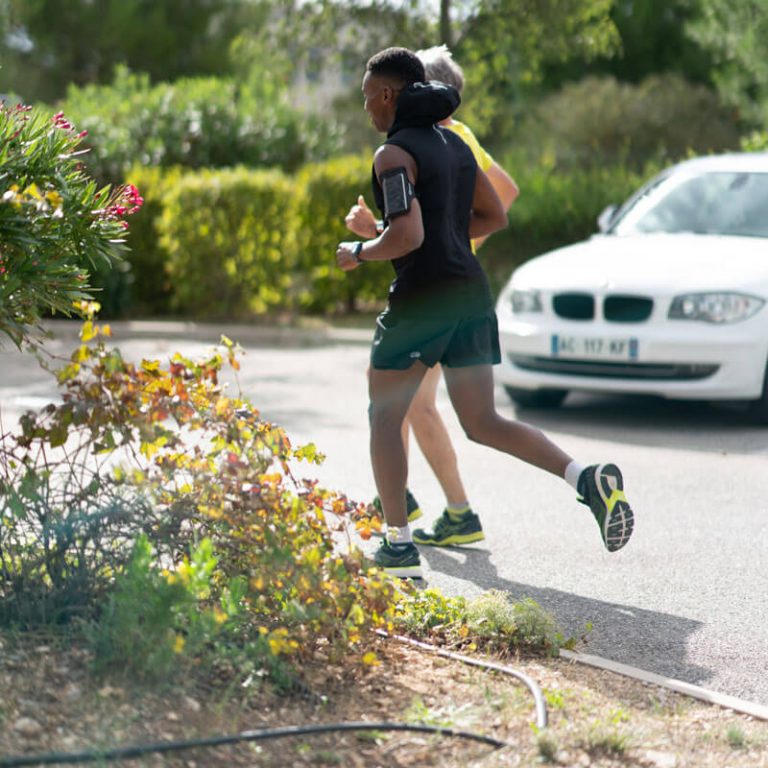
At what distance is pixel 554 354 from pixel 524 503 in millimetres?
2398

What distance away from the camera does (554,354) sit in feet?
31.6

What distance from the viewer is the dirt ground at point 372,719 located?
11.5ft

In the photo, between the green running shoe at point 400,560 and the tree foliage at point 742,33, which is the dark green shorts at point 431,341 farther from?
the tree foliage at point 742,33

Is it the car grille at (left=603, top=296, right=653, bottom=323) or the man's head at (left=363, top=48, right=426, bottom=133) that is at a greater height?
the man's head at (left=363, top=48, right=426, bottom=133)

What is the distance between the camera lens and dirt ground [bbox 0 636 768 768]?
11.5 ft

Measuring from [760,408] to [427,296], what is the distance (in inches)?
181

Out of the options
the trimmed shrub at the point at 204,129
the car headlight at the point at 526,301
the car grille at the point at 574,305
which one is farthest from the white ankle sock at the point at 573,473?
the trimmed shrub at the point at 204,129

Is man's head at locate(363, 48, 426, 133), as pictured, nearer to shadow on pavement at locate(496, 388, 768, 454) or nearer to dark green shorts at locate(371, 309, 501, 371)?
dark green shorts at locate(371, 309, 501, 371)

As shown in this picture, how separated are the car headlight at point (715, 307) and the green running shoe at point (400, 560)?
13.8 feet

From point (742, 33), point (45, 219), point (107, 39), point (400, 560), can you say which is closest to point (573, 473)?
point (400, 560)

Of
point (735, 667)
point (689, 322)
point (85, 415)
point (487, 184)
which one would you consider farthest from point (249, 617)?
point (689, 322)

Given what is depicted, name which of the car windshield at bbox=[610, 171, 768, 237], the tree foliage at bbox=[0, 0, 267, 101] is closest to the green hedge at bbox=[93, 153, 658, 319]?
the car windshield at bbox=[610, 171, 768, 237]

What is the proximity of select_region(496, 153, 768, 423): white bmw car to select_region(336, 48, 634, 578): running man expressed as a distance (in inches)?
148

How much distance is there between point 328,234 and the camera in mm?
17031
